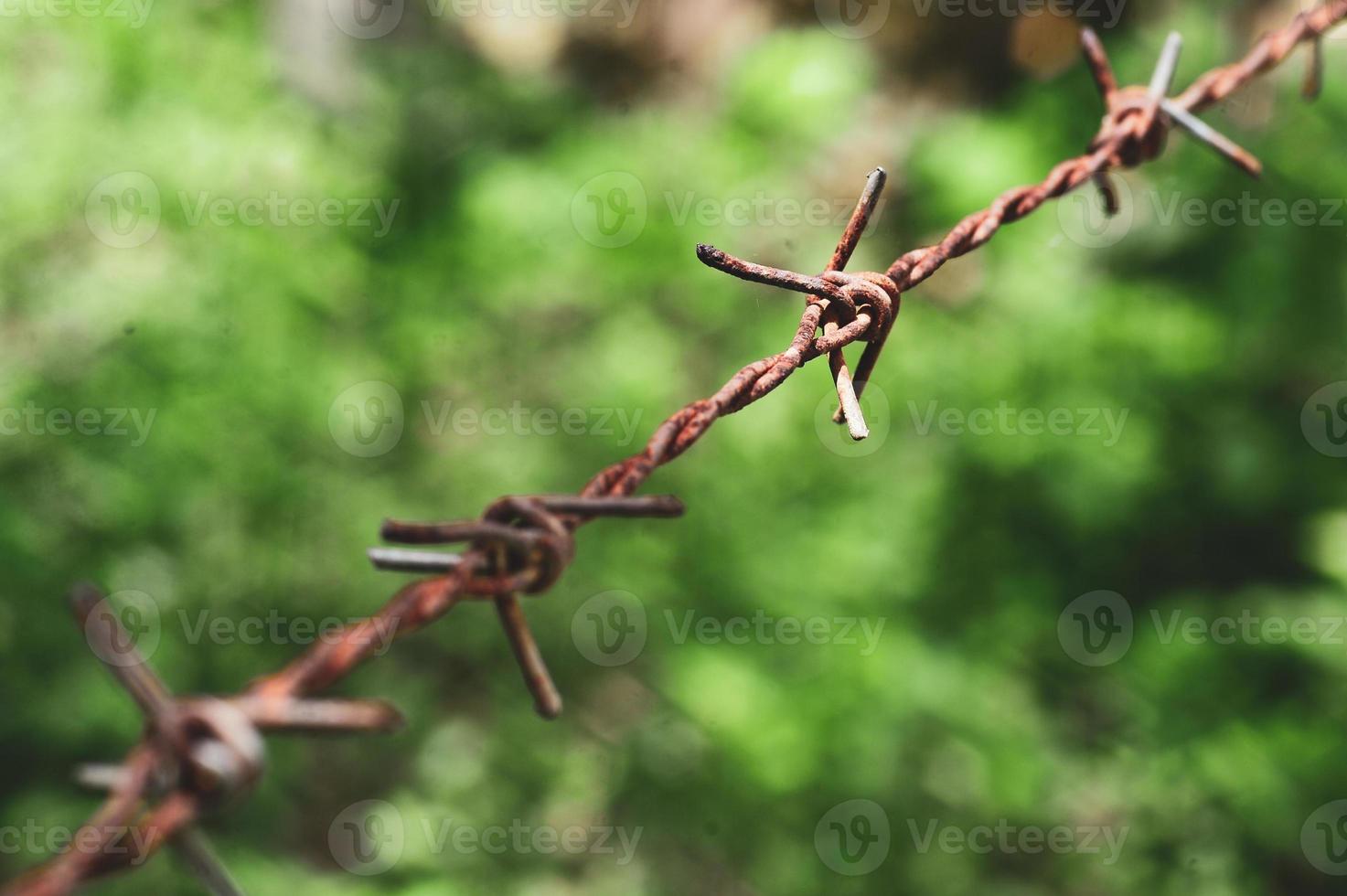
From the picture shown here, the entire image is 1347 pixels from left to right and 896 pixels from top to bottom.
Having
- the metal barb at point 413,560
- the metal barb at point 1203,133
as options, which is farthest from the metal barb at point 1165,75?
the metal barb at point 413,560

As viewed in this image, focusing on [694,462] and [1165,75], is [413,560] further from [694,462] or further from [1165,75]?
[694,462]

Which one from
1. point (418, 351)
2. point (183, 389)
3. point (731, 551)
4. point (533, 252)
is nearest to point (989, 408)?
point (731, 551)

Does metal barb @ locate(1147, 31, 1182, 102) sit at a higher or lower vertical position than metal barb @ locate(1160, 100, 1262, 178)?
higher

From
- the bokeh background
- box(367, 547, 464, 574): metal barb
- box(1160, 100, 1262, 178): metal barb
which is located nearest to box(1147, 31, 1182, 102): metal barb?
box(1160, 100, 1262, 178): metal barb

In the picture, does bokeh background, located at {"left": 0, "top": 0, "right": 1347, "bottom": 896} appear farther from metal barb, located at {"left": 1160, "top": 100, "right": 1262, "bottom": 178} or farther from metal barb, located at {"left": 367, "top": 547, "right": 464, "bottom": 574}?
metal barb, located at {"left": 367, "top": 547, "right": 464, "bottom": 574}

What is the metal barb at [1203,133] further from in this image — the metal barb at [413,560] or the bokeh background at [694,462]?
the bokeh background at [694,462]

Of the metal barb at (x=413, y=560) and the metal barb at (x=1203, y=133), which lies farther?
the metal barb at (x=1203, y=133)

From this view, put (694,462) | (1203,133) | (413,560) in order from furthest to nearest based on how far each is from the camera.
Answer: (694,462)
(1203,133)
(413,560)

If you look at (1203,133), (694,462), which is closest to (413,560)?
(1203,133)
